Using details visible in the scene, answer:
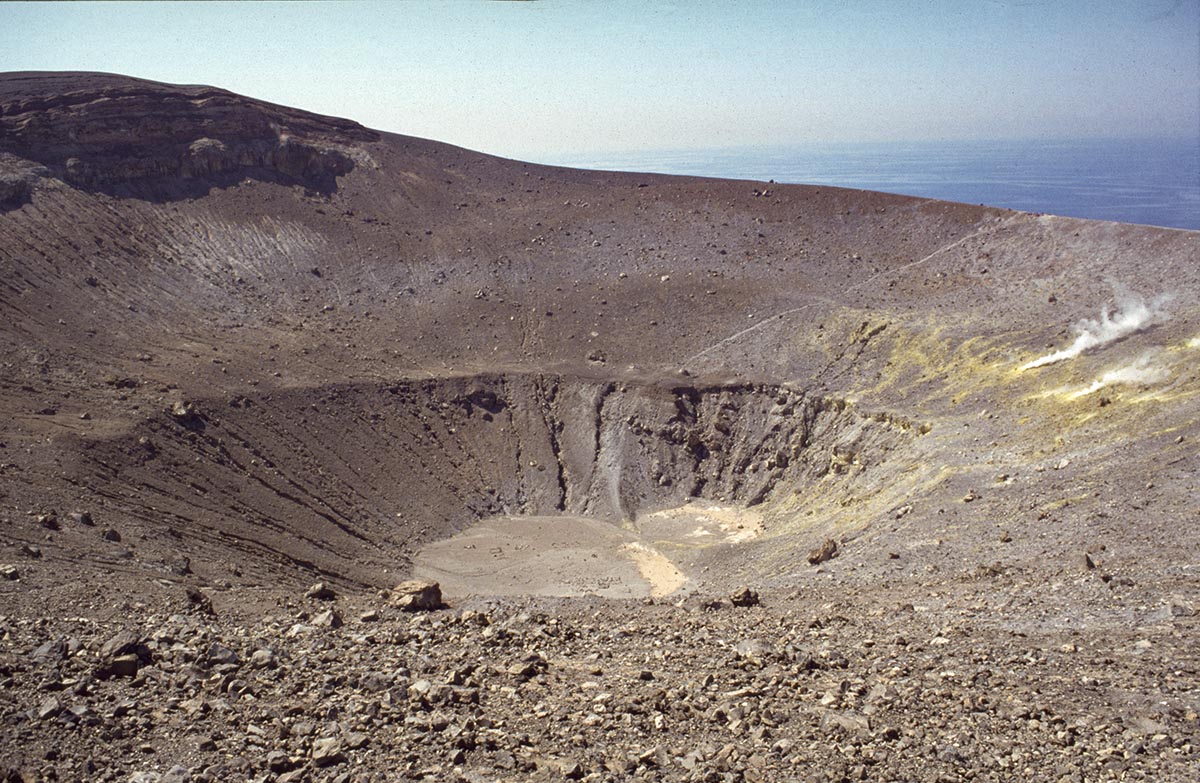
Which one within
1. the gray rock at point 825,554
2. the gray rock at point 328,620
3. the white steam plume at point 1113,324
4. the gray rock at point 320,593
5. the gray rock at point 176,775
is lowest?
the gray rock at point 825,554

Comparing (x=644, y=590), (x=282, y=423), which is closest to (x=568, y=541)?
(x=644, y=590)

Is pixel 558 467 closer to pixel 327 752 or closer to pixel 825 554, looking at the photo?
pixel 825 554

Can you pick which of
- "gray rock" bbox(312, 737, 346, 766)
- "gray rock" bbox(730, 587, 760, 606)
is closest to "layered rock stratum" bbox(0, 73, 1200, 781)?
"gray rock" bbox(312, 737, 346, 766)

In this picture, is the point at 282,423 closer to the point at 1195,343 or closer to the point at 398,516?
the point at 398,516

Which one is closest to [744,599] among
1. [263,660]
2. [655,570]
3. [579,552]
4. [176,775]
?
[263,660]

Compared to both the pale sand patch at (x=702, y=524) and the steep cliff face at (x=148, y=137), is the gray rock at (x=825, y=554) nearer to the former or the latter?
the pale sand patch at (x=702, y=524)

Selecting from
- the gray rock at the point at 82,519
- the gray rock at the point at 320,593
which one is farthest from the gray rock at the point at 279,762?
the gray rock at the point at 82,519

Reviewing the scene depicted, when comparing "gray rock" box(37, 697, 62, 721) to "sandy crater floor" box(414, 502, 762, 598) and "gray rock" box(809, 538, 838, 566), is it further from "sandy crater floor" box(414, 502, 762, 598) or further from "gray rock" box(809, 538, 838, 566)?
"gray rock" box(809, 538, 838, 566)
